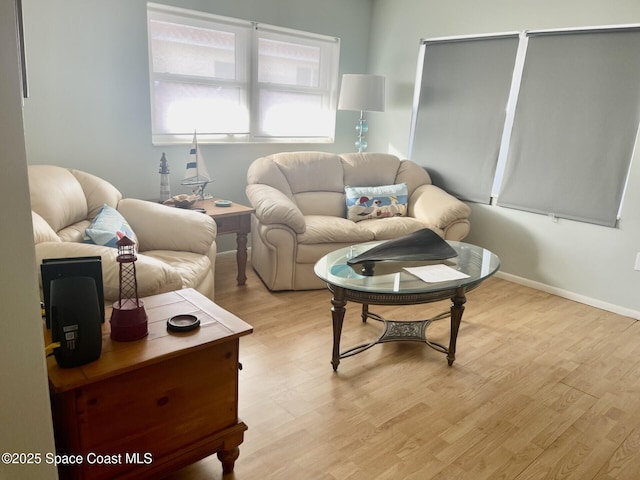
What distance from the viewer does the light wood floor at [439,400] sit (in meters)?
1.82

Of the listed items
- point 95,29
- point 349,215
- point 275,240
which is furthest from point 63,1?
point 349,215

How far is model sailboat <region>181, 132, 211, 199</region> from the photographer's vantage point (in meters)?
3.49

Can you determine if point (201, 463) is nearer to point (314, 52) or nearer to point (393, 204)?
point (393, 204)

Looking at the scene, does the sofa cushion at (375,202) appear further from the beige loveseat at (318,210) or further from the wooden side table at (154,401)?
the wooden side table at (154,401)

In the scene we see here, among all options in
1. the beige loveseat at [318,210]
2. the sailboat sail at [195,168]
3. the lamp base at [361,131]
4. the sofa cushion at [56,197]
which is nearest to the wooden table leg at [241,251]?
the beige loveseat at [318,210]

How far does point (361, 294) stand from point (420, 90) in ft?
9.44

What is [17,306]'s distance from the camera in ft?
3.54

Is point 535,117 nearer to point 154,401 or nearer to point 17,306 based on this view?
point 154,401

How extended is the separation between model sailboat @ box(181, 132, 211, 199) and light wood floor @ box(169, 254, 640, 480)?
35.9 inches

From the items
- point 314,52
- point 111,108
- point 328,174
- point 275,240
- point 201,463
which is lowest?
point 201,463

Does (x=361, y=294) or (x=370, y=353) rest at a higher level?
(x=361, y=294)

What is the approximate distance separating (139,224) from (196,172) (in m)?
0.85

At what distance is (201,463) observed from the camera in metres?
1.75

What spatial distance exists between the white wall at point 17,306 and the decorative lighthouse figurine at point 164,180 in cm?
240
